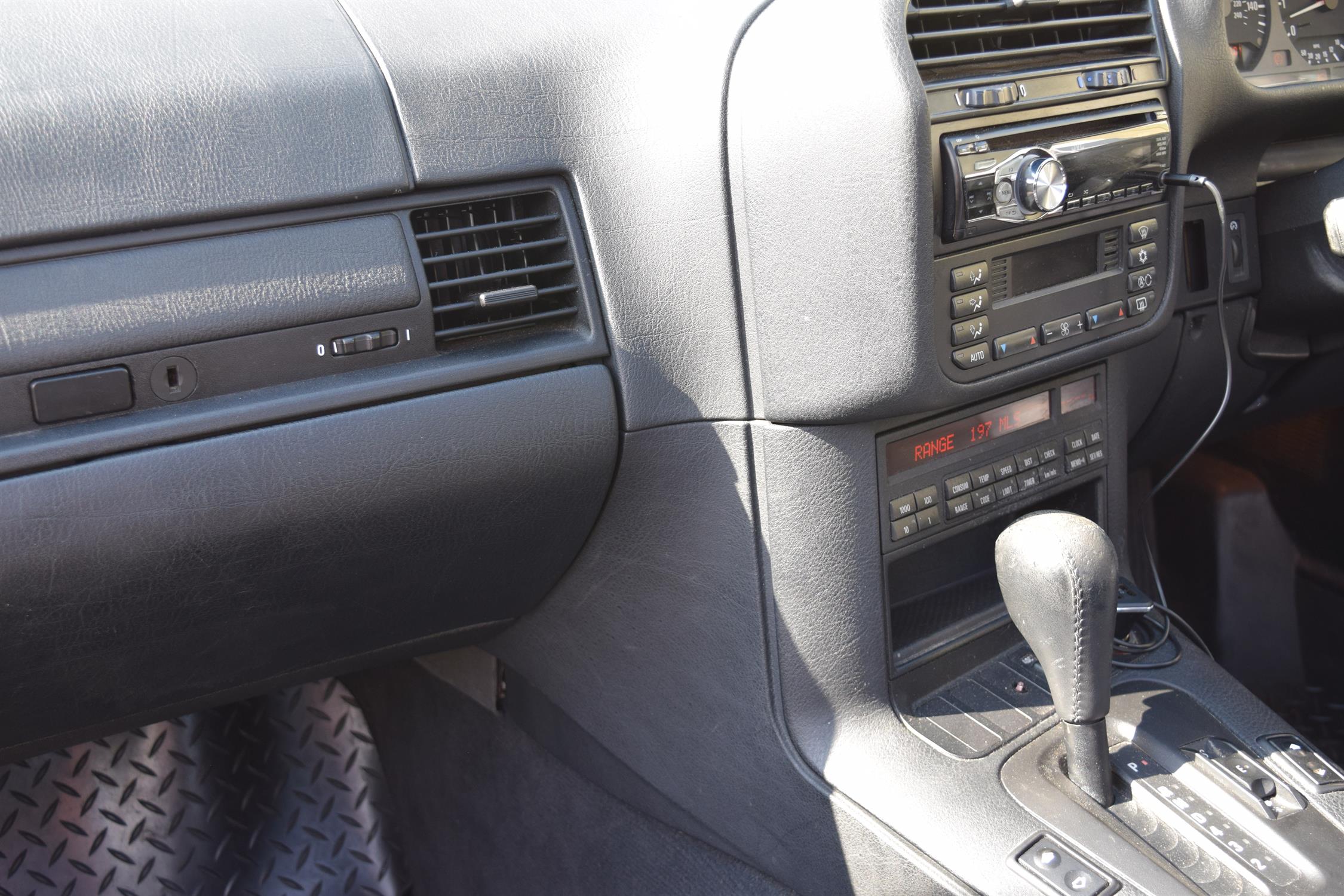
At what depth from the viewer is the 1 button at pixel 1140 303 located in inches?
54.7

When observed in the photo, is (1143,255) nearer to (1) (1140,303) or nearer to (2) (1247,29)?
(1) (1140,303)

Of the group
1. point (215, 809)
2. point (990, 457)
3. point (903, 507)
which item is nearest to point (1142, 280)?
point (990, 457)

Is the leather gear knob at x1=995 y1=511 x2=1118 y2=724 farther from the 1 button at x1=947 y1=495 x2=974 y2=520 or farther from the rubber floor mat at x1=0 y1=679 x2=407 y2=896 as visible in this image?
the rubber floor mat at x1=0 y1=679 x2=407 y2=896

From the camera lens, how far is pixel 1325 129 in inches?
76.3

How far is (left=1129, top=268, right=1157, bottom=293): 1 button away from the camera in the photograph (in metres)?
1.39

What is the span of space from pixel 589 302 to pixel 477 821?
951 mm

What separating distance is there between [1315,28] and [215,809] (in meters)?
2.03

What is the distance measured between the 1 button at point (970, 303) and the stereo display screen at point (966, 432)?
15 centimetres

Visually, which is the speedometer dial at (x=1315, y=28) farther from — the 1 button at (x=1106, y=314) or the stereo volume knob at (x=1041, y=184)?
the stereo volume knob at (x=1041, y=184)

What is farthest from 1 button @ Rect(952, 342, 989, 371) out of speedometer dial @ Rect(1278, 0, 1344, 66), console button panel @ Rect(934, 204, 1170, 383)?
speedometer dial @ Rect(1278, 0, 1344, 66)

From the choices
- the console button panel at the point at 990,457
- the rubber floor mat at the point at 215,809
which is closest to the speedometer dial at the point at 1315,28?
the console button panel at the point at 990,457

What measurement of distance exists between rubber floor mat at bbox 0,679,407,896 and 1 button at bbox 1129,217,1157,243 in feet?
4.59

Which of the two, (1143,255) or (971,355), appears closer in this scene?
(971,355)

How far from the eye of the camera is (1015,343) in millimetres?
1258
